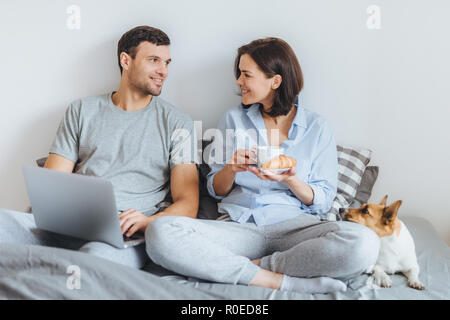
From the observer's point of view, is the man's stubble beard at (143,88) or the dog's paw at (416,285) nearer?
the dog's paw at (416,285)

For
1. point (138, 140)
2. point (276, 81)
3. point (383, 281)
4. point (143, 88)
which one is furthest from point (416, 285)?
point (143, 88)

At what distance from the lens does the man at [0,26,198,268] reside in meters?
1.77

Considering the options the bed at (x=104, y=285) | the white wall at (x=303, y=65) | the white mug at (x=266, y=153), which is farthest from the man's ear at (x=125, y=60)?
the bed at (x=104, y=285)

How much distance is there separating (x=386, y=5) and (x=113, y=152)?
133cm

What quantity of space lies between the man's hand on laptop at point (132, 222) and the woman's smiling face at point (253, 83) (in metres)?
0.62

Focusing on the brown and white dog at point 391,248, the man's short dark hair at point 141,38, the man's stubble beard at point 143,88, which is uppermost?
the man's short dark hair at point 141,38

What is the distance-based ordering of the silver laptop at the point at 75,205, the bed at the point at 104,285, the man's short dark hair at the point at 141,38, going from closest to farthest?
the bed at the point at 104,285, the silver laptop at the point at 75,205, the man's short dark hair at the point at 141,38

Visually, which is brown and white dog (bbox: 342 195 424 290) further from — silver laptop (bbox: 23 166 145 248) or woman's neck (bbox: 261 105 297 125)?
silver laptop (bbox: 23 166 145 248)

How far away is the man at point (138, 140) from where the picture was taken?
177 cm

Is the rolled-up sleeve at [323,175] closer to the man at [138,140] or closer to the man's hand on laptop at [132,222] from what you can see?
the man at [138,140]

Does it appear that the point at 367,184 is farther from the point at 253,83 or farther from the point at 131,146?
the point at 131,146

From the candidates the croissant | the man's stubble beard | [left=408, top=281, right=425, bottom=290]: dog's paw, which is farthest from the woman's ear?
[left=408, top=281, right=425, bottom=290]: dog's paw

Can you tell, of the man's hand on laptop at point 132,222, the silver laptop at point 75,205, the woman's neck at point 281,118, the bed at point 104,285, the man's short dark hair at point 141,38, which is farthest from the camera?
the man's short dark hair at point 141,38
